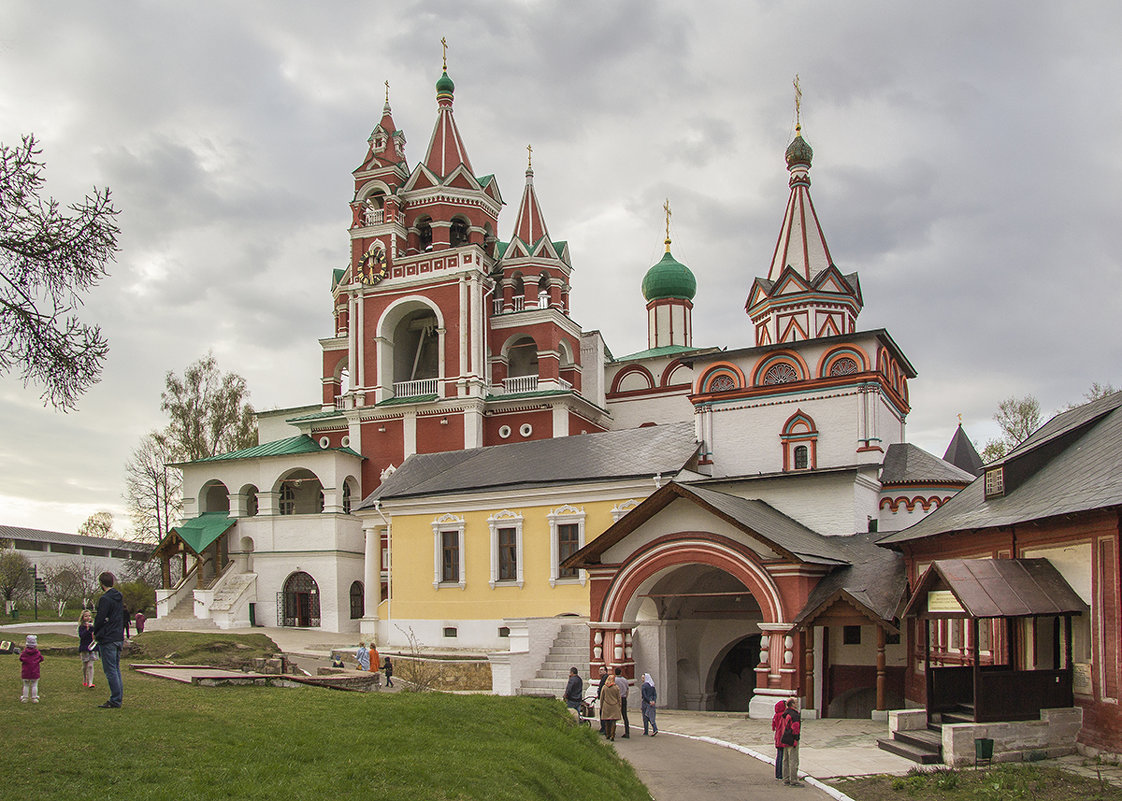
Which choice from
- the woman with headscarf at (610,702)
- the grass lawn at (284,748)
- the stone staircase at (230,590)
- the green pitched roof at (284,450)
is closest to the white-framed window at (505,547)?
the woman with headscarf at (610,702)

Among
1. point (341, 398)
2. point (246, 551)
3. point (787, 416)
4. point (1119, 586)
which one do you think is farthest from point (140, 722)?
point (341, 398)

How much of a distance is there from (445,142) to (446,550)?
23.7 m

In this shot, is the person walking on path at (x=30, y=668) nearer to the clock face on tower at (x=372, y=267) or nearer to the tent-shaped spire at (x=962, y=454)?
the tent-shaped spire at (x=962, y=454)

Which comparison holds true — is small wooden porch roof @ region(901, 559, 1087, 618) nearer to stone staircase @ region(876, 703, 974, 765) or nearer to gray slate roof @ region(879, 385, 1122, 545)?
gray slate roof @ region(879, 385, 1122, 545)

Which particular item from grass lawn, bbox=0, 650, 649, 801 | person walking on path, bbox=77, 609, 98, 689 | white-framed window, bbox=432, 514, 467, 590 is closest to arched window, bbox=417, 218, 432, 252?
white-framed window, bbox=432, 514, 467, 590

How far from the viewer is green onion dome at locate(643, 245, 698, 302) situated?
163ft

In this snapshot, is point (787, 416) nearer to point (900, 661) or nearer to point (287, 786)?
point (900, 661)

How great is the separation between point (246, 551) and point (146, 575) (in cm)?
1924

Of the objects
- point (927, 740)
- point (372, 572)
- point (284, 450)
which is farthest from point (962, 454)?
point (284, 450)

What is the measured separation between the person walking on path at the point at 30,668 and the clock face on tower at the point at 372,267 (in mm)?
32948

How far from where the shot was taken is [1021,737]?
42.1 feet

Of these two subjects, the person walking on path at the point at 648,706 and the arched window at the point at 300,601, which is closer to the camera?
the person walking on path at the point at 648,706

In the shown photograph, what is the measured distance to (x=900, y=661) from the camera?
19703mm

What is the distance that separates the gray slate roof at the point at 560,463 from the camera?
2691 centimetres
